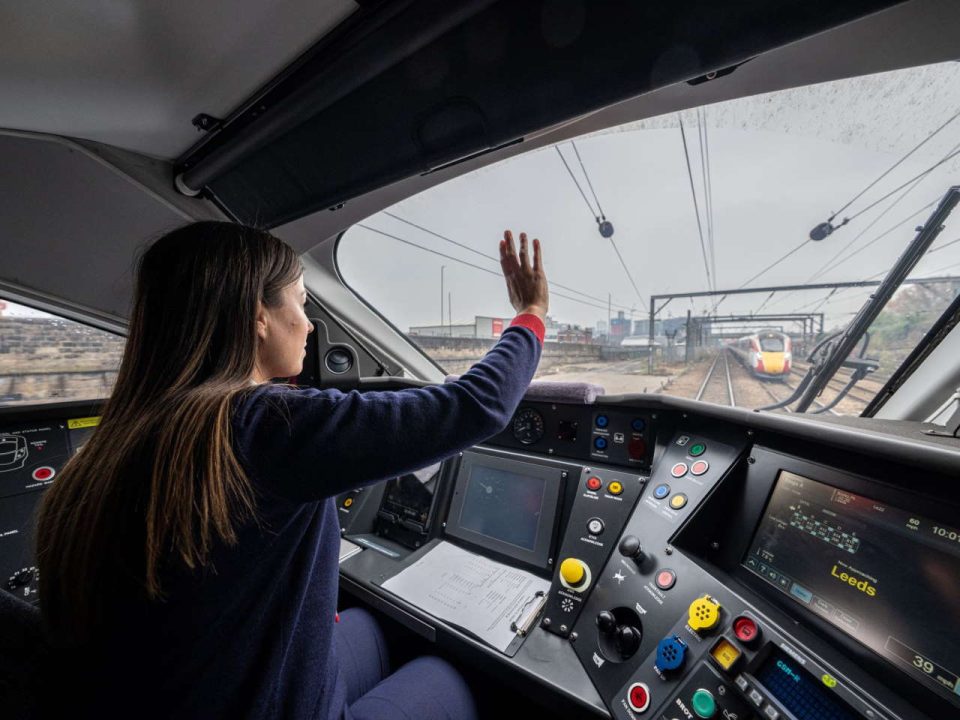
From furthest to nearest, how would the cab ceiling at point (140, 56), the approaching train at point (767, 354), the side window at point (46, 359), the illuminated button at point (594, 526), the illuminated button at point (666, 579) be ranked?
1. the side window at point (46, 359)
2. the approaching train at point (767, 354)
3. the illuminated button at point (594, 526)
4. the illuminated button at point (666, 579)
5. the cab ceiling at point (140, 56)

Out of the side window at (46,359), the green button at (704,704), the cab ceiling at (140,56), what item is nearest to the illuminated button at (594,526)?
the green button at (704,704)

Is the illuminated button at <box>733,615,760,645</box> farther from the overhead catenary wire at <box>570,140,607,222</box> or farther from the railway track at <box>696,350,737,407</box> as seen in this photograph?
the overhead catenary wire at <box>570,140,607,222</box>

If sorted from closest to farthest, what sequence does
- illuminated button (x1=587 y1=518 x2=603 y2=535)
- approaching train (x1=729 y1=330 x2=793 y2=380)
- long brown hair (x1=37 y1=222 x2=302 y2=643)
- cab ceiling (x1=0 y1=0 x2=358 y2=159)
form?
long brown hair (x1=37 y1=222 x2=302 y2=643)
cab ceiling (x1=0 y1=0 x2=358 y2=159)
illuminated button (x1=587 y1=518 x2=603 y2=535)
approaching train (x1=729 y1=330 x2=793 y2=380)

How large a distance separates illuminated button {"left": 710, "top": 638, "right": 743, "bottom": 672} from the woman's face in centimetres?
109

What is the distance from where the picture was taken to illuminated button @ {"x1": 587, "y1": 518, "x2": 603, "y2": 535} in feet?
4.23

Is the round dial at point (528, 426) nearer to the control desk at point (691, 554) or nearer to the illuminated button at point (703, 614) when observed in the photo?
the control desk at point (691, 554)

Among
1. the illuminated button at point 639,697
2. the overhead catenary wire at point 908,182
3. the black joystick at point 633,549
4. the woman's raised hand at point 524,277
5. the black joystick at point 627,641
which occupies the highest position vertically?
the overhead catenary wire at point 908,182

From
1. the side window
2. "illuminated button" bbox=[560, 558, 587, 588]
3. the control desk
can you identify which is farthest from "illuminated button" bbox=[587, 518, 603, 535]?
the side window

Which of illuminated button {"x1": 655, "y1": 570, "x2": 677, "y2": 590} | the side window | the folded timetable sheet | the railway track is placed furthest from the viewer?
the side window

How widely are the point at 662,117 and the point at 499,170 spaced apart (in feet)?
2.00

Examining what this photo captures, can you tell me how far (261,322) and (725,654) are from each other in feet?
3.84

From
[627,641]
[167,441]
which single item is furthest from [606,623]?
[167,441]

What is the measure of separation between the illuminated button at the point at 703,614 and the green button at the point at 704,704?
0.11 m

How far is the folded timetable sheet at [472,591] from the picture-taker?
3.77 feet
